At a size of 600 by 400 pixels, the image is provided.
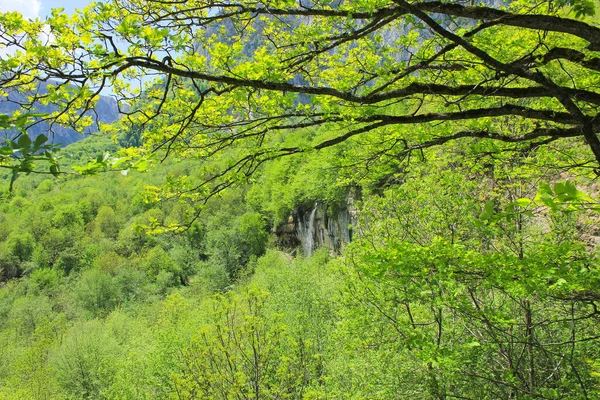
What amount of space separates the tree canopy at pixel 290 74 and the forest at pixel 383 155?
26mm

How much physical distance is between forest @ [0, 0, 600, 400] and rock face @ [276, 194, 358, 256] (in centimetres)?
1063

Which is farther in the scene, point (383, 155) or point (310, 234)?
point (310, 234)

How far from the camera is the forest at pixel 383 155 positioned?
2932mm

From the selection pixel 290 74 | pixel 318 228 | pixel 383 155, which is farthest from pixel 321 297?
pixel 290 74

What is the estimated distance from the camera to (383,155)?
4.96m

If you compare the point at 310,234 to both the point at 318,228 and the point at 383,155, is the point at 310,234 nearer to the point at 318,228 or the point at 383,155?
the point at 318,228

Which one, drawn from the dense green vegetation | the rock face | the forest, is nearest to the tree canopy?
the forest

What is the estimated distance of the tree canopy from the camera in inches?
113

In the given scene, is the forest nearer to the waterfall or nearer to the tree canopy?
the tree canopy

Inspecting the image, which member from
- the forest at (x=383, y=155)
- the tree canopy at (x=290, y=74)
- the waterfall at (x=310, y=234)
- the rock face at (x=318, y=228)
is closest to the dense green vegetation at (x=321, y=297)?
the forest at (x=383, y=155)

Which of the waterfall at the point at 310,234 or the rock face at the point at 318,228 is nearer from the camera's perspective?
the rock face at the point at 318,228

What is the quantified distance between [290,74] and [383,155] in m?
1.63

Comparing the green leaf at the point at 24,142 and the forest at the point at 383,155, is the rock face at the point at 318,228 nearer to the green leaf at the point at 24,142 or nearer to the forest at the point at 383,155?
the forest at the point at 383,155

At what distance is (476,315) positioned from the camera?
16.5ft
